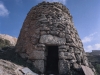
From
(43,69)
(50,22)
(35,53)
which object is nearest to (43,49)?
(35,53)

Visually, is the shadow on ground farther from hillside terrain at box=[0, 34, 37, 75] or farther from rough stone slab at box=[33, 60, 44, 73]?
rough stone slab at box=[33, 60, 44, 73]

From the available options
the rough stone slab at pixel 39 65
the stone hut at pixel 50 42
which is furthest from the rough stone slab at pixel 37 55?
the rough stone slab at pixel 39 65

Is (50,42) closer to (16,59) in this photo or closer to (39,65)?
(39,65)

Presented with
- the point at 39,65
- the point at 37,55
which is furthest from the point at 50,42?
the point at 39,65

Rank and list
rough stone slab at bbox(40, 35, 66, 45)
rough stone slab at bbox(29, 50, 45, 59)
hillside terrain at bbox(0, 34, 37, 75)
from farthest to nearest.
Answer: rough stone slab at bbox(40, 35, 66, 45)
rough stone slab at bbox(29, 50, 45, 59)
hillside terrain at bbox(0, 34, 37, 75)

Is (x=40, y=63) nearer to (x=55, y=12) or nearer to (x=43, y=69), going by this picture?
(x=43, y=69)

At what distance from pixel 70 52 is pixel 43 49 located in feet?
3.47

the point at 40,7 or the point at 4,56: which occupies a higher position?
the point at 40,7

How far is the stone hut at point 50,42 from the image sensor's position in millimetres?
5215

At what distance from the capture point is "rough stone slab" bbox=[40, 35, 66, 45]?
5.44m

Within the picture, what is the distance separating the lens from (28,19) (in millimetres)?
6730

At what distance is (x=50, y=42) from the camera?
5.45 meters

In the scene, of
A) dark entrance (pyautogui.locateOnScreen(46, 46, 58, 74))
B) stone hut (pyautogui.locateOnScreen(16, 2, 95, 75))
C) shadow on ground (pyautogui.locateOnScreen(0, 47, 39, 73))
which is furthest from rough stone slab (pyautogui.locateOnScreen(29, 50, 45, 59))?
dark entrance (pyautogui.locateOnScreen(46, 46, 58, 74))

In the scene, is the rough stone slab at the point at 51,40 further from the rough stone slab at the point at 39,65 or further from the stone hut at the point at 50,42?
the rough stone slab at the point at 39,65
